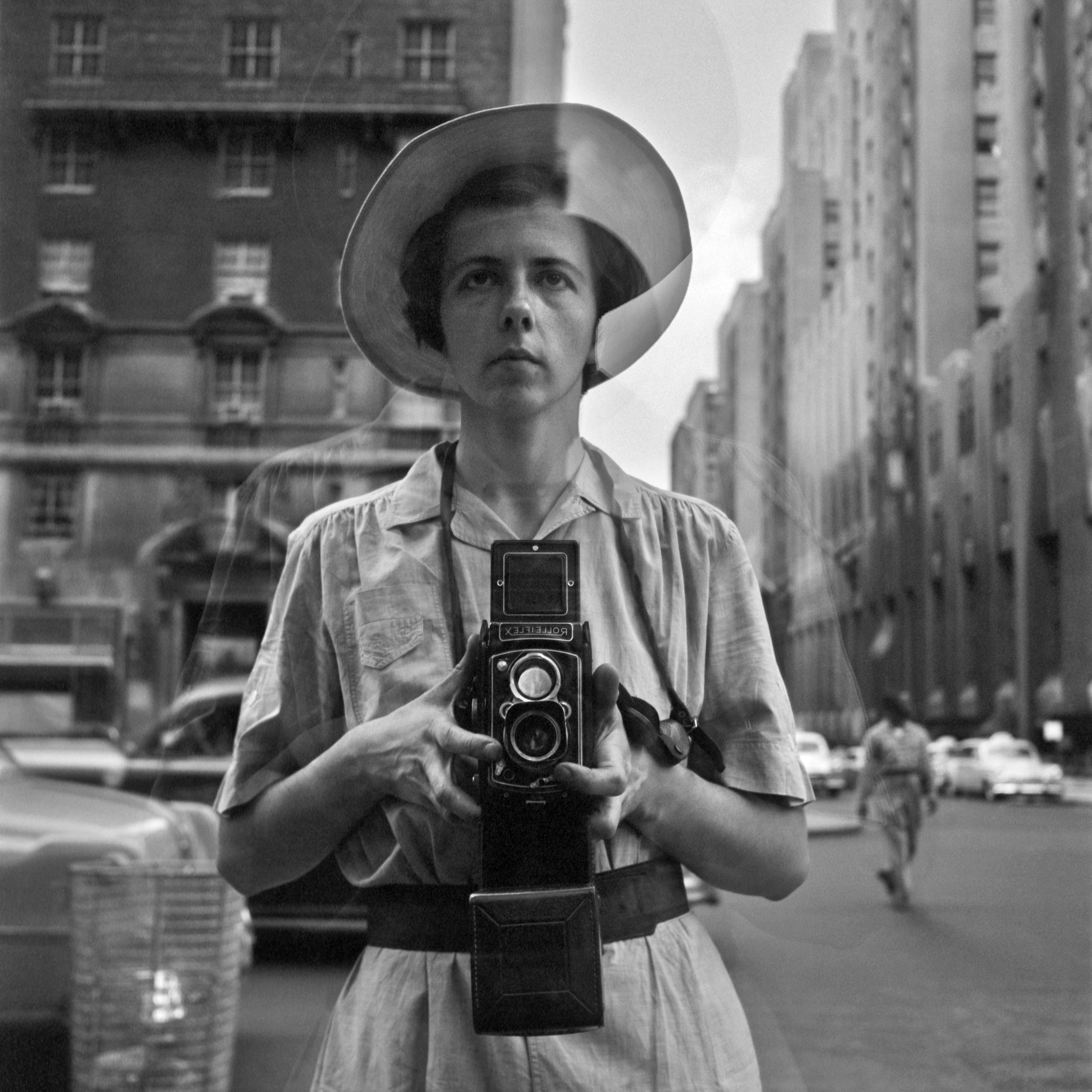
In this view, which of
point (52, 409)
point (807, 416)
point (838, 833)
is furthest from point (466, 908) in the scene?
point (52, 409)

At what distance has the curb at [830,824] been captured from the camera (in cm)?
92

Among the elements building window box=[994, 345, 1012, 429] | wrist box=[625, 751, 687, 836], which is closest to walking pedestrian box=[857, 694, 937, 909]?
wrist box=[625, 751, 687, 836]

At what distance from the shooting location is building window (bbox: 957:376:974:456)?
2840 millimetres

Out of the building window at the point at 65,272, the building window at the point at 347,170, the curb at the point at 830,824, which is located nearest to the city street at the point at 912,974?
the curb at the point at 830,824

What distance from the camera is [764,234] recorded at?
952mm

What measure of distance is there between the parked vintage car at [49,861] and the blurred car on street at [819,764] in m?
2.47

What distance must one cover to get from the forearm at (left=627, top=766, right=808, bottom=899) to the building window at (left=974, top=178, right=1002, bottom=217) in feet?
8.88

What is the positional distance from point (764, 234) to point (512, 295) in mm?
258

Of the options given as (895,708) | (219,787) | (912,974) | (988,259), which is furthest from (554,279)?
(912,974)

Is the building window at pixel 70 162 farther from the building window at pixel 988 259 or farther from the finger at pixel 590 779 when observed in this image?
the finger at pixel 590 779

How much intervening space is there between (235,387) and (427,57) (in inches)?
38.5

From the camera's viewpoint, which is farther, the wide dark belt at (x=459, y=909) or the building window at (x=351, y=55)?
the building window at (x=351, y=55)

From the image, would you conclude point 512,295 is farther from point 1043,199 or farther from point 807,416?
point 1043,199

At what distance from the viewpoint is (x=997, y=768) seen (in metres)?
4.65
